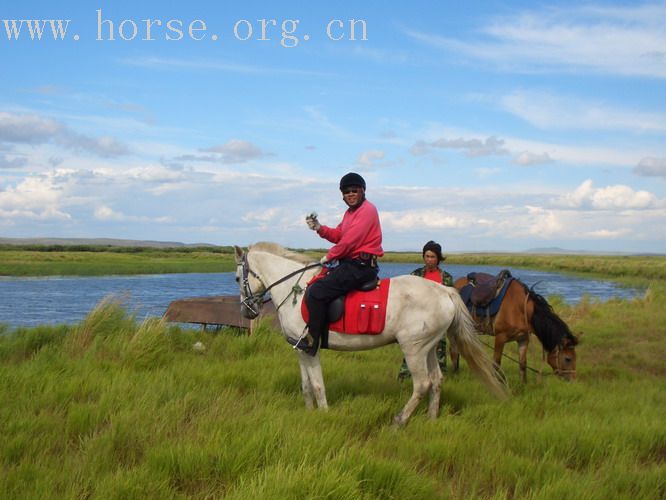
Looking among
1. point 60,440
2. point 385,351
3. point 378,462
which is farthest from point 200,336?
point 378,462

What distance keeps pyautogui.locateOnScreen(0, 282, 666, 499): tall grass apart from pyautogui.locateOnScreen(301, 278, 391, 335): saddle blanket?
2.70ft

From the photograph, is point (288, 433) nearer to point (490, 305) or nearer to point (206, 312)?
point (490, 305)

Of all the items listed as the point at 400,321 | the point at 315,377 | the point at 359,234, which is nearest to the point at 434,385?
the point at 400,321

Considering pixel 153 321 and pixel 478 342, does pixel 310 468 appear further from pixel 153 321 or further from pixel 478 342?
pixel 153 321

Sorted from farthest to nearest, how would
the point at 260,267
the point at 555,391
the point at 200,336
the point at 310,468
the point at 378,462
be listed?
1. the point at 200,336
2. the point at 555,391
3. the point at 260,267
4. the point at 378,462
5. the point at 310,468

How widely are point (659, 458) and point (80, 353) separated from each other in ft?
24.1

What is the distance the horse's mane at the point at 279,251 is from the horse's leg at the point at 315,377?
1.08m

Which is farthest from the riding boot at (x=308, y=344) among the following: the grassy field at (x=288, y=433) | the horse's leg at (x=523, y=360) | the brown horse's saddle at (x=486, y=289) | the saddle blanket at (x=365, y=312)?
the horse's leg at (x=523, y=360)

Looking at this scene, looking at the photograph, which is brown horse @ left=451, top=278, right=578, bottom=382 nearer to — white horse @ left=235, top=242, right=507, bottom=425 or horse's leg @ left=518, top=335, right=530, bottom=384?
horse's leg @ left=518, top=335, right=530, bottom=384

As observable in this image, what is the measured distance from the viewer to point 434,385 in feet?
19.7

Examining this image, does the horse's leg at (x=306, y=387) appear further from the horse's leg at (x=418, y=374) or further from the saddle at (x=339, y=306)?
the horse's leg at (x=418, y=374)

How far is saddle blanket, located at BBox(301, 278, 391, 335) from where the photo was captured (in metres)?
5.78

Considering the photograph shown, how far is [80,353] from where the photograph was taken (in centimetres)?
826

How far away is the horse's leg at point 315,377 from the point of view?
5.88 metres
